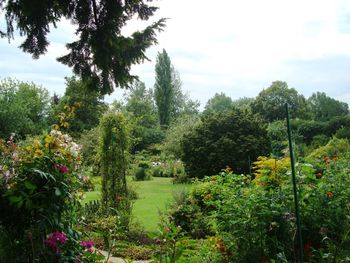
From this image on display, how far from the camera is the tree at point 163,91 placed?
1660 inches

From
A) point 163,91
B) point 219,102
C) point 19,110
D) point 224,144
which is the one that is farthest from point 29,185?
point 219,102

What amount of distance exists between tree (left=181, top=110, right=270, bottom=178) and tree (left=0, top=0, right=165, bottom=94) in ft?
39.6

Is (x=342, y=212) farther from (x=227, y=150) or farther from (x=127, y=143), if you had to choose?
(x=227, y=150)

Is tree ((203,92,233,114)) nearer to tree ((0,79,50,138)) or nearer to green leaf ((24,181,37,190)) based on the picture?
tree ((0,79,50,138))

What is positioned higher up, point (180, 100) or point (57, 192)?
point (180, 100)

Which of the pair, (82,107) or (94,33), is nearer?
(94,33)

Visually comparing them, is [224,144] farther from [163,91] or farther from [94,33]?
[163,91]

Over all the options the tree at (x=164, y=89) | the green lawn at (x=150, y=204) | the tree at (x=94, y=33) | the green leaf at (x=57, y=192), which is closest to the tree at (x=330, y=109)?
the tree at (x=164, y=89)

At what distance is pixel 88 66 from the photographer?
3598 mm

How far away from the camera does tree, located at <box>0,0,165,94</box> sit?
3180 millimetres

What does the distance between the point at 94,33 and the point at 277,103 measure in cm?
3700

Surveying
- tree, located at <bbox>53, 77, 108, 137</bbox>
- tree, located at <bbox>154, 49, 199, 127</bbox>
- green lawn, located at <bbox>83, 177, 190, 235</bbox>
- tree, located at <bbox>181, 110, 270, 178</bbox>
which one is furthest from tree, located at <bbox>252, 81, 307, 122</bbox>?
green lawn, located at <bbox>83, 177, 190, 235</bbox>

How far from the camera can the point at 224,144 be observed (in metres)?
15.6

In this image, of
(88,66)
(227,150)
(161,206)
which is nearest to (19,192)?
(88,66)
